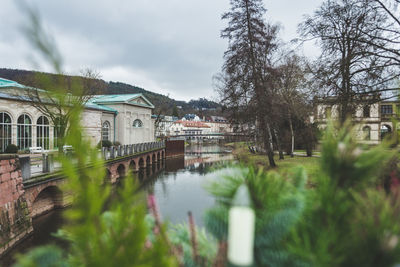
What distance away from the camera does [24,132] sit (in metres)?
20.4

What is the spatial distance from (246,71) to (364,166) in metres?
16.8

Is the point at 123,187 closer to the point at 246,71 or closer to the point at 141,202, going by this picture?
the point at 141,202

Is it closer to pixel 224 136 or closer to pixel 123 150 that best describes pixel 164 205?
pixel 123 150

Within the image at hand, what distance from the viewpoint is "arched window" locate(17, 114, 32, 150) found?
2000cm

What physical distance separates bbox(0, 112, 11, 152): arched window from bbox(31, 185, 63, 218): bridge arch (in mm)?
9600

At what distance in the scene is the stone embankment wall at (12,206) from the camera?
7.79 metres

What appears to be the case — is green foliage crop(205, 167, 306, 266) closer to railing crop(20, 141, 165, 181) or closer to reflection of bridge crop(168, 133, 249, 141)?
railing crop(20, 141, 165, 181)

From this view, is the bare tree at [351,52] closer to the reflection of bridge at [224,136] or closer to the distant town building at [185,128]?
the reflection of bridge at [224,136]

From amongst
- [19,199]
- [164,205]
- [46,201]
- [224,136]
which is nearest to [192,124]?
[224,136]

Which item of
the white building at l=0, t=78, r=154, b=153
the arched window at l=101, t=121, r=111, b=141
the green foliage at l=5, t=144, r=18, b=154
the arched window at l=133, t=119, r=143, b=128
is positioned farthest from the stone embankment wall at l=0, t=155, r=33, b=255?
the arched window at l=133, t=119, r=143, b=128

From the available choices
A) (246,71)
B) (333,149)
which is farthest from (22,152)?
(333,149)

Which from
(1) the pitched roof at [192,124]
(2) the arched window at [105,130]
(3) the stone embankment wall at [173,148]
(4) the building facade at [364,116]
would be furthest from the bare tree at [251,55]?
(1) the pitched roof at [192,124]

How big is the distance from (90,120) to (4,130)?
9498mm

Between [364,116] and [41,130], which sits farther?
[41,130]
